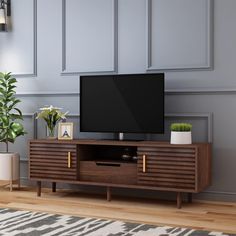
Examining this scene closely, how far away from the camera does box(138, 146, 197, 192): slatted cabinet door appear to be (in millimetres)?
3170

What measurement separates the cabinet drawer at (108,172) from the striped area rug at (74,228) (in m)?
0.59

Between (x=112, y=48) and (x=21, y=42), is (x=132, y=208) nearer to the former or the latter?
(x=112, y=48)

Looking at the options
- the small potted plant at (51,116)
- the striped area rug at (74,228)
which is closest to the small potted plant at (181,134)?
the striped area rug at (74,228)

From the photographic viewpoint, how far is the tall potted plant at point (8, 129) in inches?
154

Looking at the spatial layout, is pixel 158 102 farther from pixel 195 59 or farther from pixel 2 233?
pixel 2 233

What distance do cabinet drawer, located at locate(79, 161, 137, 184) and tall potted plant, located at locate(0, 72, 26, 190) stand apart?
695 mm

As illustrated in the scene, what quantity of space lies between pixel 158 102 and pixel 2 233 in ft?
4.90

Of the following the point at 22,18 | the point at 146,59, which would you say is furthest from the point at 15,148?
the point at 146,59

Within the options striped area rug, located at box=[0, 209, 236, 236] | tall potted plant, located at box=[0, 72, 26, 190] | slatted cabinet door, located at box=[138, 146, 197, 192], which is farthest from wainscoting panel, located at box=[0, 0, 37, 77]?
striped area rug, located at box=[0, 209, 236, 236]

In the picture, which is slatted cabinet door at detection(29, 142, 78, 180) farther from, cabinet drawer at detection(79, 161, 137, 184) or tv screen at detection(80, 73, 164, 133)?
tv screen at detection(80, 73, 164, 133)

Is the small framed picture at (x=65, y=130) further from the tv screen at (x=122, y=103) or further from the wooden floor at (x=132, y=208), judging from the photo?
the wooden floor at (x=132, y=208)

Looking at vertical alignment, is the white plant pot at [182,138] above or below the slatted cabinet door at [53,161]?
above

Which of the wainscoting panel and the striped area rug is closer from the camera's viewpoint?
the striped area rug

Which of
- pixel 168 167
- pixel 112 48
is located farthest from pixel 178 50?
pixel 168 167
